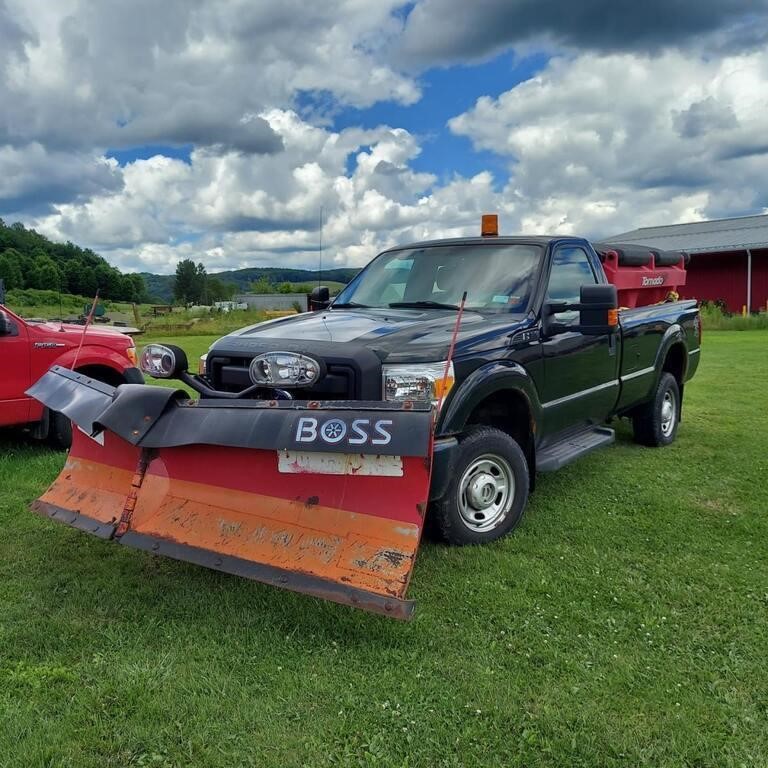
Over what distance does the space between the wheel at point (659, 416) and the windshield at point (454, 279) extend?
2.46 m

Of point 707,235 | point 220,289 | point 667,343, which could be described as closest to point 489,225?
point 667,343

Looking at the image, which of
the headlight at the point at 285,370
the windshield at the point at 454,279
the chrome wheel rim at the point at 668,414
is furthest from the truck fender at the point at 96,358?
the chrome wheel rim at the point at 668,414

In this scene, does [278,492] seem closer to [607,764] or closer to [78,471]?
[78,471]

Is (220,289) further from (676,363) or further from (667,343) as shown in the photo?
(667,343)

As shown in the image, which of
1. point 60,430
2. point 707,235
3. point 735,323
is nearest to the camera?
point 60,430

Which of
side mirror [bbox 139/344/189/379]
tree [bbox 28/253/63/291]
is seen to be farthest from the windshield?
tree [bbox 28/253/63/291]

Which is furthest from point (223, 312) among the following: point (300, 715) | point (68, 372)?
point (300, 715)

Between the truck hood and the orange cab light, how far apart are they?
1.19 meters

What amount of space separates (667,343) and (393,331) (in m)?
3.61

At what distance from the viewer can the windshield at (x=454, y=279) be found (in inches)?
193

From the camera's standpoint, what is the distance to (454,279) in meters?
5.12

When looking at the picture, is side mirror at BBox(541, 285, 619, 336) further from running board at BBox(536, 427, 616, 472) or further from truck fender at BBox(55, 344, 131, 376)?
truck fender at BBox(55, 344, 131, 376)

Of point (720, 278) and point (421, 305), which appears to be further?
point (720, 278)

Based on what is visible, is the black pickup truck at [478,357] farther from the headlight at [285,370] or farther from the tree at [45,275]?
the tree at [45,275]
